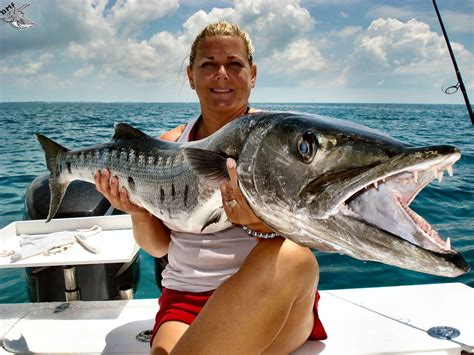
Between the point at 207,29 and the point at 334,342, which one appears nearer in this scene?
the point at 334,342

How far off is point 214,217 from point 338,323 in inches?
48.1

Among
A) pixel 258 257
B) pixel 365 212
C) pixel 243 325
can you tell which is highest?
pixel 365 212

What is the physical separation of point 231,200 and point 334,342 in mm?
1249

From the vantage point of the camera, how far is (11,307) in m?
3.37

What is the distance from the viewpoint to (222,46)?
2.90m

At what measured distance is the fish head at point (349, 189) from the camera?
1.30 meters

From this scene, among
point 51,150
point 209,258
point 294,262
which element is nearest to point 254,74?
point 209,258

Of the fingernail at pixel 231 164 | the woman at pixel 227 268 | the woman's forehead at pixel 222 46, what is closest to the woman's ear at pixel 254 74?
the woman at pixel 227 268

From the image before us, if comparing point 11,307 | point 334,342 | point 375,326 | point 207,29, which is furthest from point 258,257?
point 11,307

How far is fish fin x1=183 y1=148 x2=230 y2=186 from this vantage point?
6.53 ft

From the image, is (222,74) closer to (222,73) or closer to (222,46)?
(222,73)

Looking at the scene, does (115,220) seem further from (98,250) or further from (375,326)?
(375,326)

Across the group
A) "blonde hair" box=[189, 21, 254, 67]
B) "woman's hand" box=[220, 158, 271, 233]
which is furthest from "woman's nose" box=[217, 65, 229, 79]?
"woman's hand" box=[220, 158, 271, 233]

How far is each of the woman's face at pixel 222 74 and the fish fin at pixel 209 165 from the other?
3.38 ft
